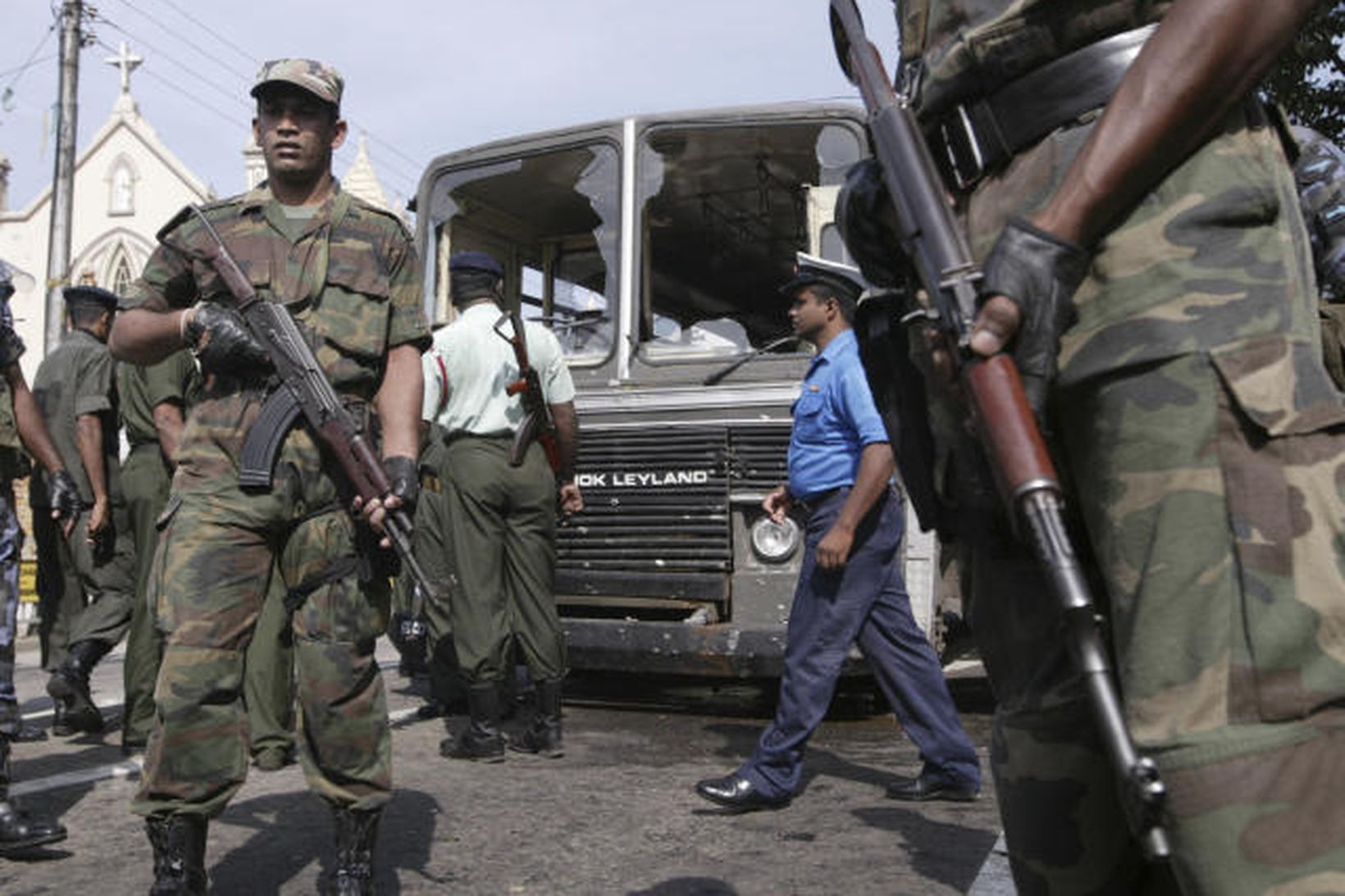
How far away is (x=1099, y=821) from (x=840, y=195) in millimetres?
892

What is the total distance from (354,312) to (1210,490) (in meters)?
2.61

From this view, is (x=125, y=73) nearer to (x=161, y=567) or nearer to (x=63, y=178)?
(x=63, y=178)

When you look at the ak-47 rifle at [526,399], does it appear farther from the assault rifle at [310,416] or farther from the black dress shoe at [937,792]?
the assault rifle at [310,416]

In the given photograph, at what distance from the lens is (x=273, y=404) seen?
3295 mm

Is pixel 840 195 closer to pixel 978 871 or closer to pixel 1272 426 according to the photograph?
pixel 1272 426

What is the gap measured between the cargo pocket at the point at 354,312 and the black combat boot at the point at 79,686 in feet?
10.7

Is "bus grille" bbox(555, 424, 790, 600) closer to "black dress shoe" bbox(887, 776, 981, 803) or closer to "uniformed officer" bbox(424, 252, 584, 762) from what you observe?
"uniformed officer" bbox(424, 252, 584, 762)

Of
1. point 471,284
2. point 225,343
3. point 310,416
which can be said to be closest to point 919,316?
point 310,416

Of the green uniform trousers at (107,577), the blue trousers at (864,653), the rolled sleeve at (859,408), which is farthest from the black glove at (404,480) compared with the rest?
the green uniform trousers at (107,577)

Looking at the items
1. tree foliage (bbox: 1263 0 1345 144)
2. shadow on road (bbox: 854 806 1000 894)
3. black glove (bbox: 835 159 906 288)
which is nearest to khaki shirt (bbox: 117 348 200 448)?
shadow on road (bbox: 854 806 1000 894)

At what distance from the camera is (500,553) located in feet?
18.8

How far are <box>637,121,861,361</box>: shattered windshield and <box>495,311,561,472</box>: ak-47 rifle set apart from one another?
106cm

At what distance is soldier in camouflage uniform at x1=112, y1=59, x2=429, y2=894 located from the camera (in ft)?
10.3

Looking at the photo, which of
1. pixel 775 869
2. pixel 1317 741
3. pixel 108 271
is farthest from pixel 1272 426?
pixel 108 271
